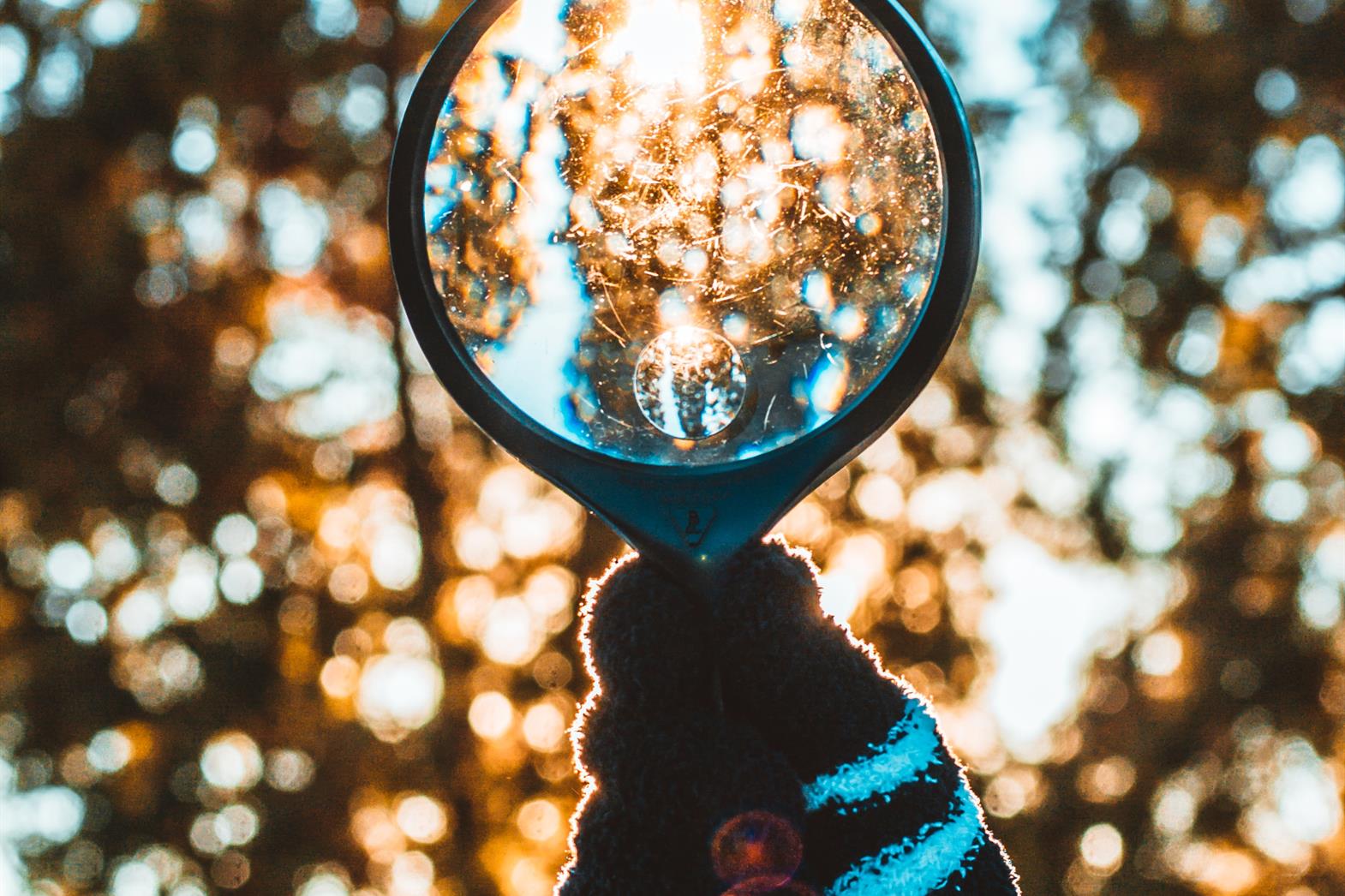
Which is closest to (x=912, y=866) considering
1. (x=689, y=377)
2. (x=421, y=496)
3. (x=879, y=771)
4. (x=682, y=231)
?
(x=879, y=771)

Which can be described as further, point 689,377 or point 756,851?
point 689,377

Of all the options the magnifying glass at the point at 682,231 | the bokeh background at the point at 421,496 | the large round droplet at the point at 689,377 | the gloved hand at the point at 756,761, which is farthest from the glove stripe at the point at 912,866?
the bokeh background at the point at 421,496

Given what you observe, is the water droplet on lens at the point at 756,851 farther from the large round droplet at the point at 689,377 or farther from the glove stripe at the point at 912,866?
the large round droplet at the point at 689,377

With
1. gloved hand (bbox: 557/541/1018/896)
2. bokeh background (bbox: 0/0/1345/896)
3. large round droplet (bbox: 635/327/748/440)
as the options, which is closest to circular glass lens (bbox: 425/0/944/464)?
large round droplet (bbox: 635/327/748/440)

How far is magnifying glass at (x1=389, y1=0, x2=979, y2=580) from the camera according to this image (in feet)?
3.57

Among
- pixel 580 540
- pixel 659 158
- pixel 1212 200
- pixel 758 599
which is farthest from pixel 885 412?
pixel 1212 200

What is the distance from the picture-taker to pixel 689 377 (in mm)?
1130

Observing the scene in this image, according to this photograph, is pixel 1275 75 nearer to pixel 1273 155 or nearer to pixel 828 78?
pixel 1273 155

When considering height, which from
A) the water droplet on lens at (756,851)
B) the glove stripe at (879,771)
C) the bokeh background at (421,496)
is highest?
the glove stripe at (879,771)

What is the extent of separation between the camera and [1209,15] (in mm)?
9734

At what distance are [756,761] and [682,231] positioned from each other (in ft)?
1.67

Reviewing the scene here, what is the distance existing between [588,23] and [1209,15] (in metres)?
10.1

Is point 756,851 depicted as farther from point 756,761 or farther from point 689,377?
point 689,377

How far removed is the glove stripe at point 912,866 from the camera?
0.95m
